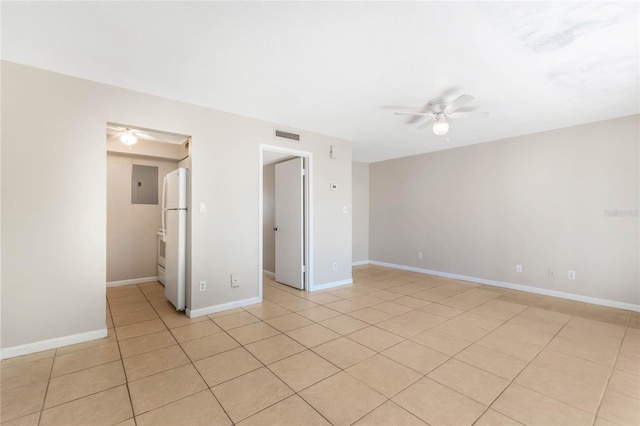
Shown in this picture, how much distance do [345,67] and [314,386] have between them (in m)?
2.66

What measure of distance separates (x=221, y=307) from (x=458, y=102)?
3.70 metres

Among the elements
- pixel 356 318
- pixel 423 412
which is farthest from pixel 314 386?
pixel 356 318

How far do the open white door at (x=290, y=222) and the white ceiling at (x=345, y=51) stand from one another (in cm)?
137

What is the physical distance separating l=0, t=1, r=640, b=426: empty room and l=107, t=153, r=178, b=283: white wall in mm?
34

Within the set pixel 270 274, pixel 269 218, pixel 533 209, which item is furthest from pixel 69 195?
pixel 533 209

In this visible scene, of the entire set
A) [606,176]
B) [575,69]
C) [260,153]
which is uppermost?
[575,69]

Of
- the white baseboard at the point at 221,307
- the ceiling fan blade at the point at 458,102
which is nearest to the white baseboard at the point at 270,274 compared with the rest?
the white baseboard at the point at 221,307

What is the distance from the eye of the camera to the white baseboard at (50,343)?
2.40 m

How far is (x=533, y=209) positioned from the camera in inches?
179

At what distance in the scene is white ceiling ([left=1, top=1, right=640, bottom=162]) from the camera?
1.85 m

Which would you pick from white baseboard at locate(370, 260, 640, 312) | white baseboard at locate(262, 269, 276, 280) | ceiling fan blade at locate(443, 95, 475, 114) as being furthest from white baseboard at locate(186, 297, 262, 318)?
white baseboard at locate(370, 260, 640, 312)

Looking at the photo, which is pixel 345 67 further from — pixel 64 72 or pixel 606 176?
pixel 606 176

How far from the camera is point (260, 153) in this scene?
3914 mm

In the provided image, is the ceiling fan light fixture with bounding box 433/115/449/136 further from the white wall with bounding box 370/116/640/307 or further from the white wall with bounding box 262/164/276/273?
the white wall with bounding box 262/164/276/273
